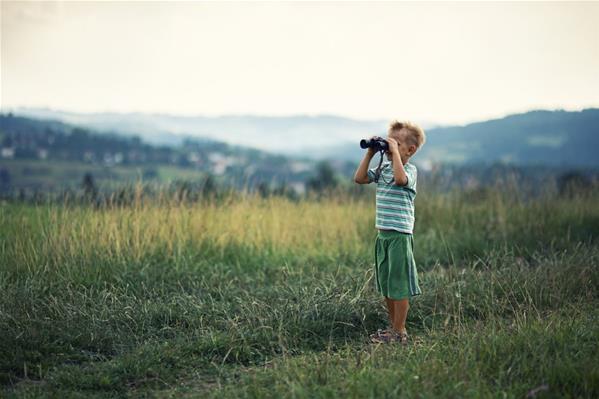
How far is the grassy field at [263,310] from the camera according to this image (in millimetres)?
3438

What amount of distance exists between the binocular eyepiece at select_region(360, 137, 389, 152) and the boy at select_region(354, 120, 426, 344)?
0.13ft

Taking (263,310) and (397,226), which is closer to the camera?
(397,226)

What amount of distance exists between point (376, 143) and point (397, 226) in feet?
1.99

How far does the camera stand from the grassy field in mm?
3438

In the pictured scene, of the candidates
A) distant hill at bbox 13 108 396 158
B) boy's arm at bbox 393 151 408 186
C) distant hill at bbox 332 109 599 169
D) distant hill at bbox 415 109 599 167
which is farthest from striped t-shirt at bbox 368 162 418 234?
distant hill at bbox 13 108 396 158

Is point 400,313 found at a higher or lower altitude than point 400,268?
lower

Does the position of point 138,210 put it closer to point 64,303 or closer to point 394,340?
point 64,303

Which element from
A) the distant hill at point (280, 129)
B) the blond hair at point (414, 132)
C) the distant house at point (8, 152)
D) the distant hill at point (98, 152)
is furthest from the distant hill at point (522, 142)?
the distant hill at point (280, 129)

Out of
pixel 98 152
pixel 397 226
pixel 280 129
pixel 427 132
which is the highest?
pixel 280 129

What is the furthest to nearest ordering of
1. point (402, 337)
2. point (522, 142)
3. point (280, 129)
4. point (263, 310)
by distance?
point (280, 129), point (522, 142), point (263, 310), point (402, 337)

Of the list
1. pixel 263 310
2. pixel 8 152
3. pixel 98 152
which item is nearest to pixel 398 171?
pixel 263 310

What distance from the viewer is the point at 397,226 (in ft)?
14.2

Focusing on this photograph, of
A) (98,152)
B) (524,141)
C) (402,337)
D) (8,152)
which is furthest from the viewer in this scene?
(98,152)

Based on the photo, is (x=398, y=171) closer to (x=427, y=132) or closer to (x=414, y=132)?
(x=414, y=132)
